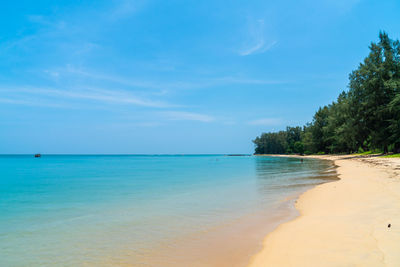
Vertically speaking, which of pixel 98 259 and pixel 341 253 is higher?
pixel 341 253

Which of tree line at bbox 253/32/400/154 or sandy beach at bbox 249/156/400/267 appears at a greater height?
tree line at bbox 253/32/400/154

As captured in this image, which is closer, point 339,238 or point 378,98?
point 339,238

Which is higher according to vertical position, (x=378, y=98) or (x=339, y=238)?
(x=378, y=98)

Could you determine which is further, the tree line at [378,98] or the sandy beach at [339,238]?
the tree line at [378,98]

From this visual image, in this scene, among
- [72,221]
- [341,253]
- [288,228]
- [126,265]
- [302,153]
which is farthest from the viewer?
[302,153]

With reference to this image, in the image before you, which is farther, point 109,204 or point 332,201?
point 109,204

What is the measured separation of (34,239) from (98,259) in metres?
3.09

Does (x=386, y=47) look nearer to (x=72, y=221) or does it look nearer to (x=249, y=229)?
(x=249, y=229)

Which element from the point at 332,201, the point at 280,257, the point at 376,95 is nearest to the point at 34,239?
the point at 280,257

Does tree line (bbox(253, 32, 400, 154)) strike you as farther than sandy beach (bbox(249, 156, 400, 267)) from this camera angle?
Yes

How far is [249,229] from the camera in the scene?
8.14m

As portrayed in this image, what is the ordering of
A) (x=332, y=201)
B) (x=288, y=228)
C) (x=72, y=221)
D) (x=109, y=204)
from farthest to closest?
1. (x=109, y=204)
2. (x=332, y=201)
3. (x=72, y=221)
4. (x=288, y=228)

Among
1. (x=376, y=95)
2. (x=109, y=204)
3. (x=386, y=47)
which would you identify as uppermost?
(x=386, y=47)

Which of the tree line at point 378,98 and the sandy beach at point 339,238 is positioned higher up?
the tree line at point 378,98
